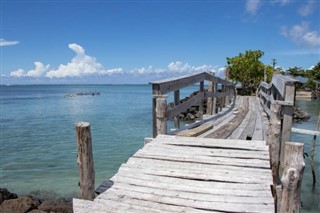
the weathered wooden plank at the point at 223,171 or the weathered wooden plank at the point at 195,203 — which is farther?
the weathered wooden plank at the point at 223,171

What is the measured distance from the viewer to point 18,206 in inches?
276

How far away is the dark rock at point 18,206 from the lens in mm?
6820

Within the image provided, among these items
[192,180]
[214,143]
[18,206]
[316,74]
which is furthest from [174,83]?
[316,74]

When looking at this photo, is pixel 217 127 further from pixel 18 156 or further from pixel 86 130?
pixel 18 156

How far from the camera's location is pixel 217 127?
26.7ft

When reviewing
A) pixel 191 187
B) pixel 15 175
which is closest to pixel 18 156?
pixel 15 175

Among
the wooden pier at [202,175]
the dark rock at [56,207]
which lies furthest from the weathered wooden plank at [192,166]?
the dark rock at [56,207]

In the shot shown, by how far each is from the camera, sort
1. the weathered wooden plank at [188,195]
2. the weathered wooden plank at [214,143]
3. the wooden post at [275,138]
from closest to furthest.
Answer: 1. the weathered wooden plank at [188,195]
2. the wooden post at [275,138]
3. the weathered wooden plank at [214,143]

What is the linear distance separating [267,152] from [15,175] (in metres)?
9.78

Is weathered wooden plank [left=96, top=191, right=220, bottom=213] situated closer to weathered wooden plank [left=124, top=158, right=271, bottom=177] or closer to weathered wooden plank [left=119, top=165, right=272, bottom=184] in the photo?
weathered wooden plank [left=119, top=165, right=272, bottom=184]

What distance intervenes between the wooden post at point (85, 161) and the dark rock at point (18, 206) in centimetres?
385

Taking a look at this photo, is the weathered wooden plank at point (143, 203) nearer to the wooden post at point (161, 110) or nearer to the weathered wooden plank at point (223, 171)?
the weathered wooden plank at point (223, 171)

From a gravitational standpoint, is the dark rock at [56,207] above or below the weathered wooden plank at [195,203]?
below

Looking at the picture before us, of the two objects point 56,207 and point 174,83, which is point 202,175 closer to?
point 174,83
